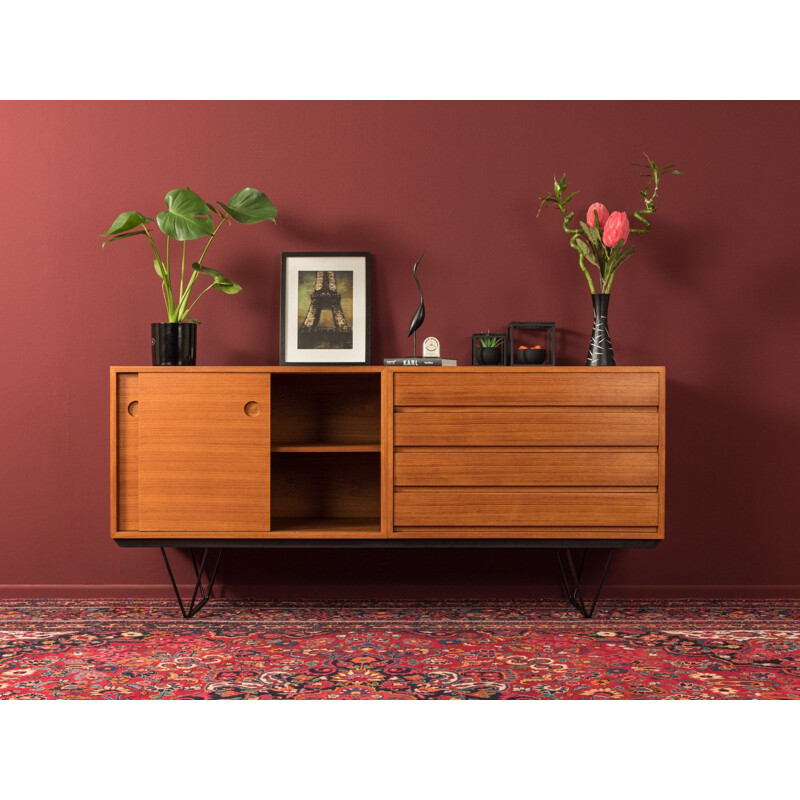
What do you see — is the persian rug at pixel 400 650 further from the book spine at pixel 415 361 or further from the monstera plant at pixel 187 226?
the monstera plant at pixel 187 226

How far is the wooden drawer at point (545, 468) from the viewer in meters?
2.95

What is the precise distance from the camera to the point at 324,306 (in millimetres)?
3369

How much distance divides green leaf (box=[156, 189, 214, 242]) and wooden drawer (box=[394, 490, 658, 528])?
1.42 meters

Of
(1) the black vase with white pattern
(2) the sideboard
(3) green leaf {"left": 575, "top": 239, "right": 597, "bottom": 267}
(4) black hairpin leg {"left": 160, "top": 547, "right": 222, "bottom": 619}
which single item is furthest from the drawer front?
(4) black hairpin leg {"left": 160, "top": 547, "right": 222, "bottom": 619}

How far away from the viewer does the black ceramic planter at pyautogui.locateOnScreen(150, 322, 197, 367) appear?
3053 mm

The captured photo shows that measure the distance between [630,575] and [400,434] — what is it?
1.31 metres

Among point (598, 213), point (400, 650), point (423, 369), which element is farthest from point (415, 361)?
point (400, 650)

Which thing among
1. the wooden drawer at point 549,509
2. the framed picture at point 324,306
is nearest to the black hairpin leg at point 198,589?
the framed picture at point 324,306

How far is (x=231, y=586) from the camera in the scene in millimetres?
3416

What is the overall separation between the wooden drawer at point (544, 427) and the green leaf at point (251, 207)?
1.11m

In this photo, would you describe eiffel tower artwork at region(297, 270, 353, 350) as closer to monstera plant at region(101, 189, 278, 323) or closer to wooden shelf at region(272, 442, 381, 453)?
monstera plant at region(101, 189, 278, 323)

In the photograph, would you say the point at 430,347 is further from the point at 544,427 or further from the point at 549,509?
the point at 549,509

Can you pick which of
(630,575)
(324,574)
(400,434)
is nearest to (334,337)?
(400,434)

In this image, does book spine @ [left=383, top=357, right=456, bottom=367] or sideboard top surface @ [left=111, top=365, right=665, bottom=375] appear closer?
sideboard top surface @ [left=111, top=365, right=665, bottom=375]
